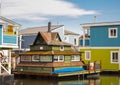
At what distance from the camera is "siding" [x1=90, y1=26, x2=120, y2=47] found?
4562 centimetres

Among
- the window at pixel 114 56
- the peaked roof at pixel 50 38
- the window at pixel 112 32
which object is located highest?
the window at pixel 112 32

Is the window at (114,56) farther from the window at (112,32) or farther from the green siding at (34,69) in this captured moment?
the green siding at (34,69)

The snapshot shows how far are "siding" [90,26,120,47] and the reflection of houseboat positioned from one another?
24.3 ft

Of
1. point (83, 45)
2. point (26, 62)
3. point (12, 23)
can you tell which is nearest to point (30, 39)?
point (83, 45)

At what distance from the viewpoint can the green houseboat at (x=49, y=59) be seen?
1427 inches

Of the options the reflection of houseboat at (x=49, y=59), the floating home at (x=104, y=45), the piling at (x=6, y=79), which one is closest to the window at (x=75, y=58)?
the reflection of houseboat at (x=49, y=59)

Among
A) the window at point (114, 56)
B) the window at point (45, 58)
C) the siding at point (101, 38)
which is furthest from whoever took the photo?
the siding at point (101, 38)

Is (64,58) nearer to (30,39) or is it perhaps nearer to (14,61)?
(14,61)

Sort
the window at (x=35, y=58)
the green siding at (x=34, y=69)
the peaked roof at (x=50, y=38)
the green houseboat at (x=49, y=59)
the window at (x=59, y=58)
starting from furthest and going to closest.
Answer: the peaked roof at (x=50, y=38) → the window at (x=35, y=58) → the window at (x=59, y=58) → the green houseboat at (x=49, y=59) → the green siding at (x=34, y=69)

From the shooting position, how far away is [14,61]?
4128 centimetres

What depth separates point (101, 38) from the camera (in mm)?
46594

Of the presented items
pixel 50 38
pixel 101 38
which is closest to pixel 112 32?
pixel 101 38

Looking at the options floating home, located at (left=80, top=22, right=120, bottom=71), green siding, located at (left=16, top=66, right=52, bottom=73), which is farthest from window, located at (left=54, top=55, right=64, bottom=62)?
floating home, located at (left=80, top=22, right=120, bottom=71)

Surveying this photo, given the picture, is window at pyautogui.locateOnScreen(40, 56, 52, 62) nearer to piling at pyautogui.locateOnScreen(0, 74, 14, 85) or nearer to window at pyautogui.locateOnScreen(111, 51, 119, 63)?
piling at pyautogui.locateOnScreen(0, 74, 14, 85)
